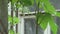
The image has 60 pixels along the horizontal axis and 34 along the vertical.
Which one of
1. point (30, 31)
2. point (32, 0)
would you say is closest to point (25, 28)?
point (30, 31)

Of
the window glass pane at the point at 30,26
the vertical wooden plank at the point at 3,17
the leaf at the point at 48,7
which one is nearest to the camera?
the vertical wooden plank at the point at 3,17

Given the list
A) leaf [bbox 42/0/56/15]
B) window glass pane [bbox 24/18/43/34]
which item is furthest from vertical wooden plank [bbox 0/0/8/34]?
window glass pane [bbox 24/18/43/34]

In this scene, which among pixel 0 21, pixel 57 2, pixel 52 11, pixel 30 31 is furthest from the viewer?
pixel 30 31

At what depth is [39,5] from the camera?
0.45 metres

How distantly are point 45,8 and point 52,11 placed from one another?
0.9 inches

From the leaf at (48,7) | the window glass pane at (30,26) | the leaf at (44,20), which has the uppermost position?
the leaf at (48,7)

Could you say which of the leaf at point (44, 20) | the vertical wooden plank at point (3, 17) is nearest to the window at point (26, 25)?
the leaf at point (44, 20)

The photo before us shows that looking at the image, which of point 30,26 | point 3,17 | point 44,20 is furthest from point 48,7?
point 30,26

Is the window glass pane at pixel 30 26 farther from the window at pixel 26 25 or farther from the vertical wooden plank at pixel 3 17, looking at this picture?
the vertical wooden plank at pixel 3 17

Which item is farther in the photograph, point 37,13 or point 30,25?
point 30,25

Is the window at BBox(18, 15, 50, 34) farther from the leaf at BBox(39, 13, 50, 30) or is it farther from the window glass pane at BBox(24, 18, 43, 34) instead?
the leaf at BBox(39, 13, 50, 30)

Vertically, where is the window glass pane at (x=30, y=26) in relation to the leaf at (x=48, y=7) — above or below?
below

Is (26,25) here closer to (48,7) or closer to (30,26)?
(30,26)

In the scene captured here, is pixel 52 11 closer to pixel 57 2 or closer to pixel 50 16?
pixel 50 16
